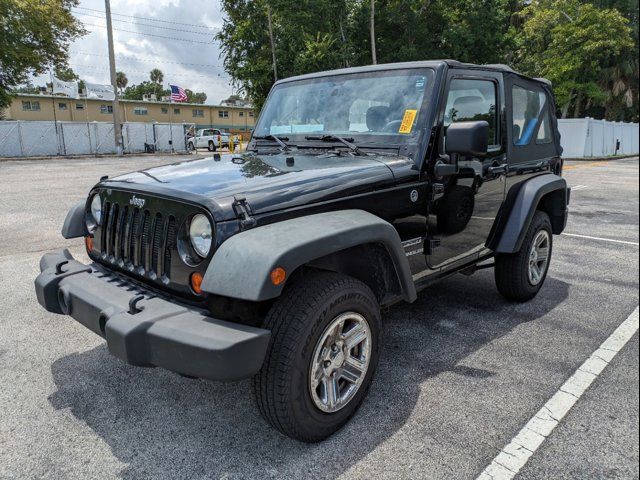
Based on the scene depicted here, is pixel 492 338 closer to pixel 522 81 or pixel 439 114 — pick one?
pixel 439 114

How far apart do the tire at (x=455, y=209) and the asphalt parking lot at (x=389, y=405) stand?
878mm

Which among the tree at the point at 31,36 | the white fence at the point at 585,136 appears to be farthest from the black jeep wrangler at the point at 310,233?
the tree at the point at 31,36

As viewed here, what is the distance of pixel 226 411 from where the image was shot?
273 centimetres

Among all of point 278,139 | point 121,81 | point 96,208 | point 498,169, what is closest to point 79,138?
point 278,139

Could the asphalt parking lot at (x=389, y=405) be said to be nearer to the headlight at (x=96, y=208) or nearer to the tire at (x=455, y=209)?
the tire at (x=455, y=209)

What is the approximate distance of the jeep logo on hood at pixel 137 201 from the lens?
2.60 metres

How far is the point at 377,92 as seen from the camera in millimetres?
3385

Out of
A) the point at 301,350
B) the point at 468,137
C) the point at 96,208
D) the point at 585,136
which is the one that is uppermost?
the point at 585,136

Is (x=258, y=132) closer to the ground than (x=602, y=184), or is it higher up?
higher up

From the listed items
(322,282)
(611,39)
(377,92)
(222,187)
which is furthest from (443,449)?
(611,39)

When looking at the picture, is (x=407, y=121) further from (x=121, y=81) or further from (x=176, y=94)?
(x=121, y=81)

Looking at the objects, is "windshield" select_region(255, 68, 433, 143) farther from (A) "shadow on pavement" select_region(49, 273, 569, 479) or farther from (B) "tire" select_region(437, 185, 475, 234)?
(A) "shadow on pavement" select_region(49, 273, 569, 479)

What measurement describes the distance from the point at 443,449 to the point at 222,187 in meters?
1.71

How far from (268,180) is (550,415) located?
1998mm
